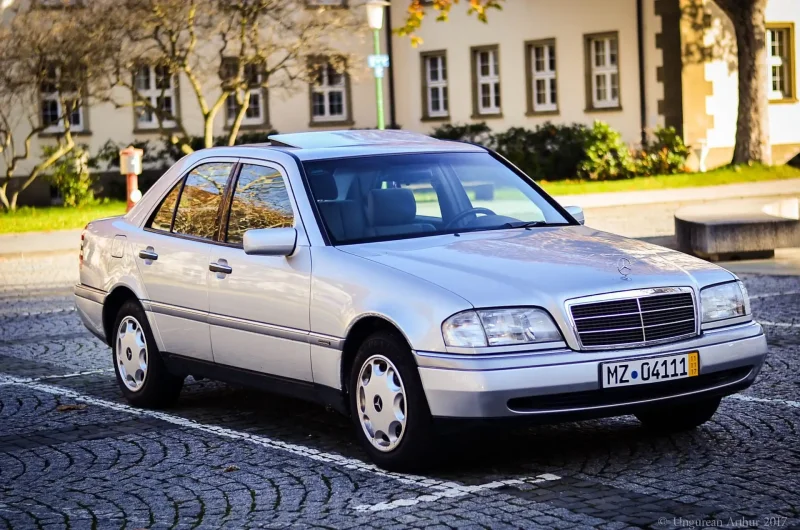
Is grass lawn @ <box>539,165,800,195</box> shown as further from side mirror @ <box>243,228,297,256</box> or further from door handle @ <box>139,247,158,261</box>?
side mirror @ <box>243,228,297,256</box>

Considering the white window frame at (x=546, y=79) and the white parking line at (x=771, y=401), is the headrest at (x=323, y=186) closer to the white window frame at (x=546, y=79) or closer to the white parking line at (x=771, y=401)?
the white parking line at (x=771, y=401)

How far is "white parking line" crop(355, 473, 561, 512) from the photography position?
6.10m

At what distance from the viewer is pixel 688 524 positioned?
5543mm

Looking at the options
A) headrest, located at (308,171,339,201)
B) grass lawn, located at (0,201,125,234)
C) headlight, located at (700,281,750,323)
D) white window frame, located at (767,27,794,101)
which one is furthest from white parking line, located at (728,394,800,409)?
white window frame, located at (767,27,794,101)

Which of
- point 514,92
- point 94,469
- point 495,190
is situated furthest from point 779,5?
point 94,469

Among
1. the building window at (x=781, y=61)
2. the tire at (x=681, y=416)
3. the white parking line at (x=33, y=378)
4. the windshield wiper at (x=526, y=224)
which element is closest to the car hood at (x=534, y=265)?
the windshield wiper at (x=526, y=224)

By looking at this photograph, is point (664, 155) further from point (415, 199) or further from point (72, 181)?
point (415, 199)

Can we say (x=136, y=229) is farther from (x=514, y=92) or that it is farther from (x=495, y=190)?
(x=514, y=92)

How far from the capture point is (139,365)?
8891 mm

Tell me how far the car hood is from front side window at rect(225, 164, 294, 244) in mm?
656

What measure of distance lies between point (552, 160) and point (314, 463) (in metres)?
28.6

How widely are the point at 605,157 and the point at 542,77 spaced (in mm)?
5253

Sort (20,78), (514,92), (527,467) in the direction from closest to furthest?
(527,467), (20,78), (514,92)

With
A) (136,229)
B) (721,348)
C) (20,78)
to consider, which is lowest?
(721,348)
